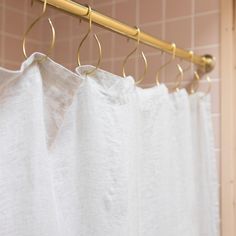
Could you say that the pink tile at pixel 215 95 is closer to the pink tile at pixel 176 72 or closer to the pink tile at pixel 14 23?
the pink tile at pixel 176 72

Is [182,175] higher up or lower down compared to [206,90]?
lower down

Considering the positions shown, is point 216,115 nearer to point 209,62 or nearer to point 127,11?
point 209,62

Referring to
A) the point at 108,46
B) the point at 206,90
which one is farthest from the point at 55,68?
the point at 108,46

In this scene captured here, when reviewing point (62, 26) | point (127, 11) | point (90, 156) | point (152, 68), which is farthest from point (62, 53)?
point (90, 156)

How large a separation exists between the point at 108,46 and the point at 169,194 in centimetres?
72

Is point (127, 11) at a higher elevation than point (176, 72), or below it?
higher

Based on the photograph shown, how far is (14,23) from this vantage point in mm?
1580

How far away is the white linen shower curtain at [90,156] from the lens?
23.9 inches

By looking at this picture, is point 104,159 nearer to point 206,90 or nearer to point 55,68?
point 55,68

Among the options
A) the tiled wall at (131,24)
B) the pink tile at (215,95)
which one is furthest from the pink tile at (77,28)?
the pink tile at (215,95)

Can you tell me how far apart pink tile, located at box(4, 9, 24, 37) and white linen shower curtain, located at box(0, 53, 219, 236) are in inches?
34.3

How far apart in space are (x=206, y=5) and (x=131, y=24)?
0.30m

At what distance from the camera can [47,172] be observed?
0.64m

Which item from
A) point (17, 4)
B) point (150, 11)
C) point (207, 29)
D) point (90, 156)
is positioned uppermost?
point (17, 4)
